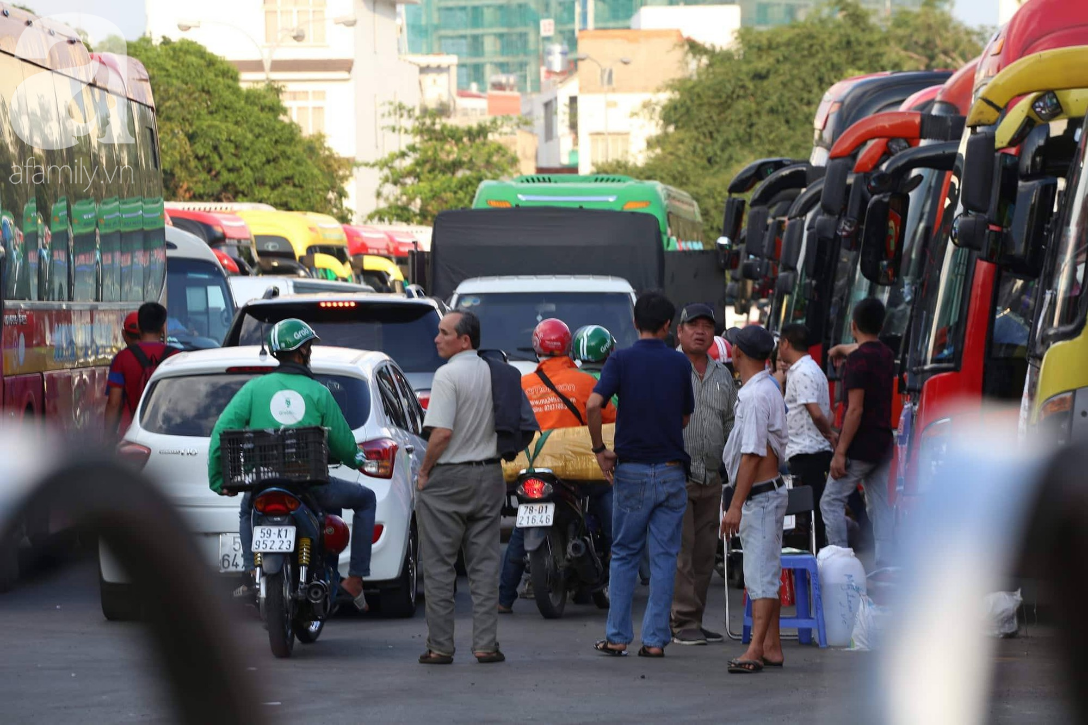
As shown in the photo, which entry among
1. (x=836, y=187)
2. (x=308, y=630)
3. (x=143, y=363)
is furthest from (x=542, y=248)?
(x=308, y=630)

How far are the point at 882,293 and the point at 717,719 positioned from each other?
8621mm

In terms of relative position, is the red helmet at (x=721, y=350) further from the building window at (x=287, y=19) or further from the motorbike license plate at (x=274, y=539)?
the building window at (x=287, y=19)

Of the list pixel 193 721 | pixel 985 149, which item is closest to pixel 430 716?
pixel 985 149

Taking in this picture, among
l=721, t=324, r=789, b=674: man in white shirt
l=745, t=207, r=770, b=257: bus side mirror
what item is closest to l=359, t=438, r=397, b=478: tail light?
l=721, t=324, r=789, b=674: man in white shirt

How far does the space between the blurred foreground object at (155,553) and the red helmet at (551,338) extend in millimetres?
9273

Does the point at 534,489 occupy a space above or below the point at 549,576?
above

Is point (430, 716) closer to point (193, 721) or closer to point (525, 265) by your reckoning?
point (193, 721)

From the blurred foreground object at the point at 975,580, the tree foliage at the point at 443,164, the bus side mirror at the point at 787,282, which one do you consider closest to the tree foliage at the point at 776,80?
the tree foliage at the point at 443,164

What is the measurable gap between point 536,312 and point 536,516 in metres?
5.54

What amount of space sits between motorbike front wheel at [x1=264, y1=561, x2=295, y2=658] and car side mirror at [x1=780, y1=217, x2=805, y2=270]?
11.2m

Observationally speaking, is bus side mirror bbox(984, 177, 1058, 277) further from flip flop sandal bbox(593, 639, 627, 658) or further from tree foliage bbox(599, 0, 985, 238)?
tree foliage bbox(599, 0, 985, 238)

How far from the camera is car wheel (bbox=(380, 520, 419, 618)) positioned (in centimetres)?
1088

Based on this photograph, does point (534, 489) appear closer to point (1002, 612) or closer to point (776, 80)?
point (1002, 612)

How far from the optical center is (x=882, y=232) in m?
13.0
